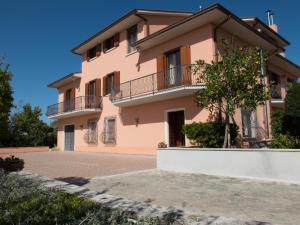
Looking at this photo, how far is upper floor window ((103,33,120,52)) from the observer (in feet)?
63.1

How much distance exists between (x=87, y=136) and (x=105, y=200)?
58.2 ft

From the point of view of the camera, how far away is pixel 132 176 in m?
8.46

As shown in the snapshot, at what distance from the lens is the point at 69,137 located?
2462 cm

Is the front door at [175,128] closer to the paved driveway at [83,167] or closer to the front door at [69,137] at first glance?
the paved driveway at [83,167]

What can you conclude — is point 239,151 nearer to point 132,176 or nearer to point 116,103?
point 132,176

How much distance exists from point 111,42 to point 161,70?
6790 mm

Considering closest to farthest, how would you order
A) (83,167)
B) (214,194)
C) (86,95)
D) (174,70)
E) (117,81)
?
(214,194)
(83,167)
(174,70)
(117,81)
(86,95)

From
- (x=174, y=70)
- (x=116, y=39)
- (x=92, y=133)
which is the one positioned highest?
(x=116, y=39)

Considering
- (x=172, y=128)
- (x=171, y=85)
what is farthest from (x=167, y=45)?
(x=172, y=128)

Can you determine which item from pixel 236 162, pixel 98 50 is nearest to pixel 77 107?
pixel 98 50

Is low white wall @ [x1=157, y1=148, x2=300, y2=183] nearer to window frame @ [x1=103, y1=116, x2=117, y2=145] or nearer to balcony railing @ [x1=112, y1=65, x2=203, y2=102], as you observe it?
balcony railing @ [x1=112, y1=65, x2=203, y2=102]

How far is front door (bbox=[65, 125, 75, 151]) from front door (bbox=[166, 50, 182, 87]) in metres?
12.5

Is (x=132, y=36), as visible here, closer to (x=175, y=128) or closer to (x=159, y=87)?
(x=159, y=87)

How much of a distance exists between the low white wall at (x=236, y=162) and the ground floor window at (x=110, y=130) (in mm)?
9081
